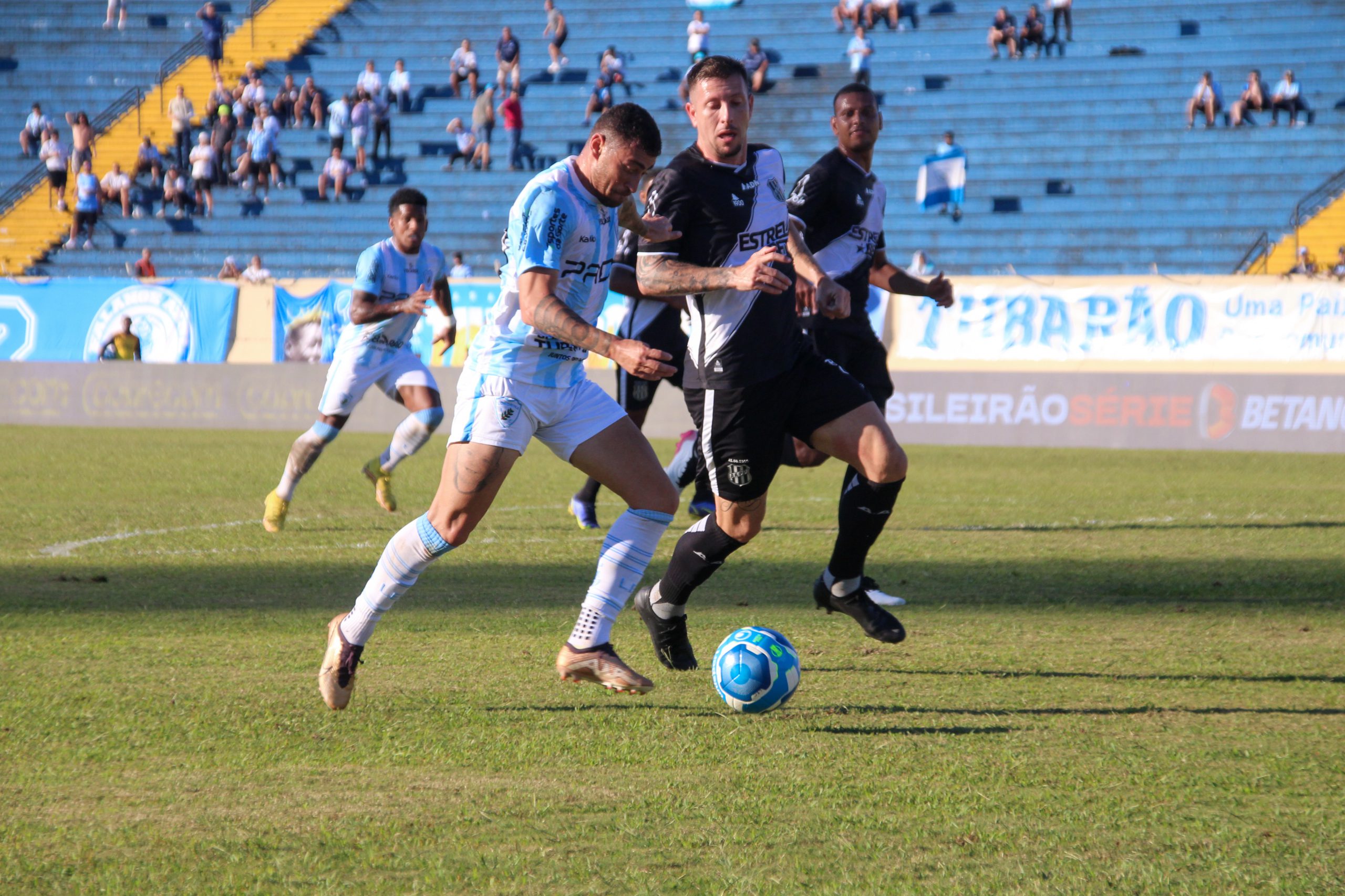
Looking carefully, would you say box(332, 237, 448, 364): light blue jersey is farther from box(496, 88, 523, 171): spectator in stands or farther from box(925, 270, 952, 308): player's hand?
box(496, 88, 523, 171): spectator in stands

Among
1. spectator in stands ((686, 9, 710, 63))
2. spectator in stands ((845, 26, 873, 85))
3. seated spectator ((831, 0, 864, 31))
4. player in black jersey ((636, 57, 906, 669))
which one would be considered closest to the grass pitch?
player in black jersey ((636, 57, 906, 669))

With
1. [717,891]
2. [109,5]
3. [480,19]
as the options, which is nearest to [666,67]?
[480,19]

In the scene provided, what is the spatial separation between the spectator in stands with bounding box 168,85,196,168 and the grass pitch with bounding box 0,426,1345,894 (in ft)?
81.2

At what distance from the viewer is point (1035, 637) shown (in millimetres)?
5977

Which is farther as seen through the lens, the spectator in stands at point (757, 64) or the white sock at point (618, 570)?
the spectator in stands at point (757, 64)

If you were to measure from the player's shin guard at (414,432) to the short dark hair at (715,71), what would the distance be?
16.6ft

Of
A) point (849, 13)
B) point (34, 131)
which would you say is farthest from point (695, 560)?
point (34, 131)

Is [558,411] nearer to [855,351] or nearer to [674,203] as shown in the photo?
[674,203]

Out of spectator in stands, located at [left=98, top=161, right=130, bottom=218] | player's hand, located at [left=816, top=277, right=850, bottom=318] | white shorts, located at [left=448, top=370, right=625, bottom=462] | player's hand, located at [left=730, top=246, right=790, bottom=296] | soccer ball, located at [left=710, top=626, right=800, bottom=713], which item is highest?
player's hand, located at [left=730, top=246, right=790, bottom=296]

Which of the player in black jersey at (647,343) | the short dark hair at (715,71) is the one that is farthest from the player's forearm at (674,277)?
the player in black jersey at (647,343)

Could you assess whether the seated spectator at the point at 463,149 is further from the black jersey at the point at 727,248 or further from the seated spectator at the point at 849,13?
the black jersey at the point at 727,248

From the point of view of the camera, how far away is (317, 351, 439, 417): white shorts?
9773 mm

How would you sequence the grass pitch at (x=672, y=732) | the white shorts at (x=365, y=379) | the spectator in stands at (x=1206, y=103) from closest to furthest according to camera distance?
the grass pitch at (x=672, y=732), the white shorts at (x=365, y=379), the spectator in stands at (x=1206, y=103)

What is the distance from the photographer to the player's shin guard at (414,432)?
10.0m
